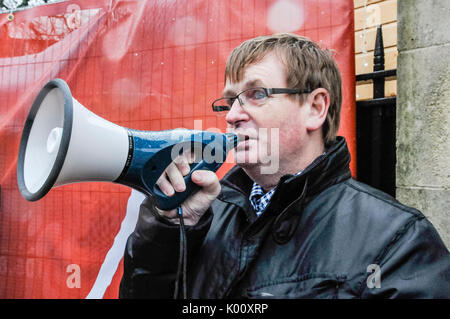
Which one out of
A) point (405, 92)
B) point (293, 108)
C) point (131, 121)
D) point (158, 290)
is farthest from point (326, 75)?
point (131, 121)

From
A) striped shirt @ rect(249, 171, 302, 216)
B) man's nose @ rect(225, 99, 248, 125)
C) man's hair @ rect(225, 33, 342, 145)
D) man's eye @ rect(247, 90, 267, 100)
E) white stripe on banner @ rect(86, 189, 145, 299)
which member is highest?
man's hair @ rect(225, 33, 342, 145)

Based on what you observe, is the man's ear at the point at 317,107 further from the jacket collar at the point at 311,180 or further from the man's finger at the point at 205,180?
the man's finger at the point at 205,180

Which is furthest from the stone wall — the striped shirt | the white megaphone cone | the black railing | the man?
the white megaphone cone

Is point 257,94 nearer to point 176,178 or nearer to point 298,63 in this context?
point 298,63

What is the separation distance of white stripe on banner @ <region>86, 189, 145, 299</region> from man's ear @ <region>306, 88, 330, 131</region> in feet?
3.35

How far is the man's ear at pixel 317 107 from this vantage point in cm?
126

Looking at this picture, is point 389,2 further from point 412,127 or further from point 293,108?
point 293,108

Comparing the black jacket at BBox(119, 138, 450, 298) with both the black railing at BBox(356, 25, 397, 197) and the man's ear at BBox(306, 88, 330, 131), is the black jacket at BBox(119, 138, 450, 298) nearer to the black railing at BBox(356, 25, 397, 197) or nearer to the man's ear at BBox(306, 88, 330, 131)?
the man's ear at BBox(306, 88, 330, 131)

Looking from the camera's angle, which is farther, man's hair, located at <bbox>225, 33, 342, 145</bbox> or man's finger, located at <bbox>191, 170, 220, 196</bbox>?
man's hair, located at <bbox>225, 33, 342, 145</bbox>

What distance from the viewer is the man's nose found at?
4.03 feet

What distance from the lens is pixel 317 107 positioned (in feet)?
4.25

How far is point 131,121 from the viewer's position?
1.96 meters
